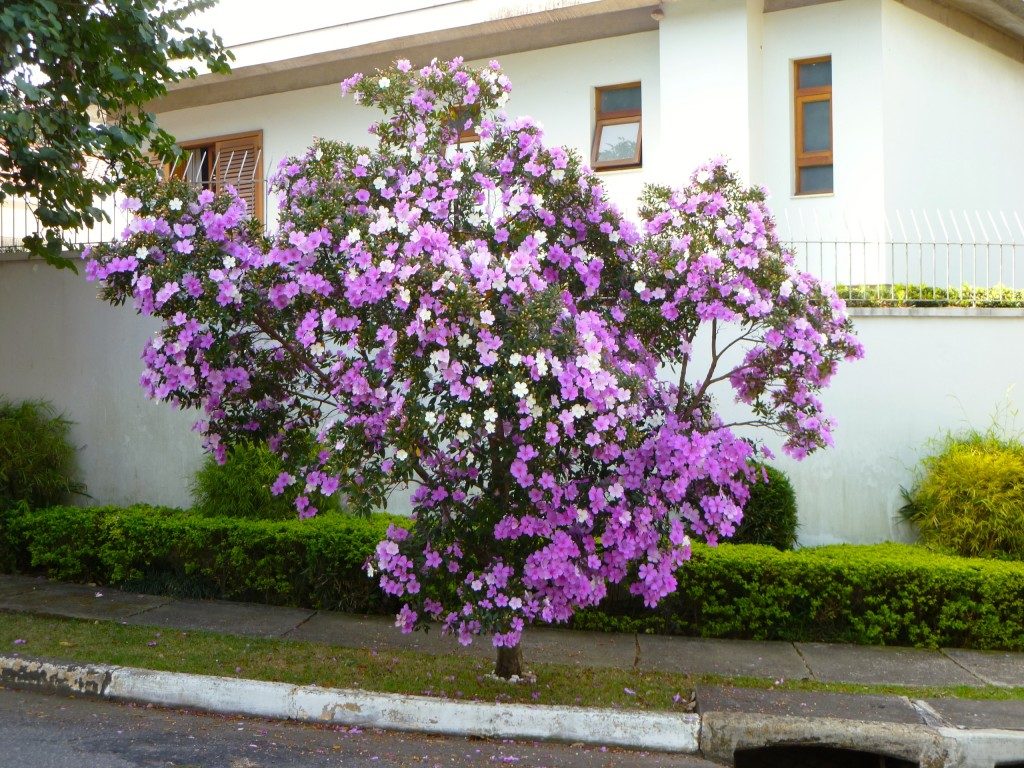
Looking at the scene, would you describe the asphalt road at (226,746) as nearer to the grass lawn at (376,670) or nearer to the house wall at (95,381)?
the grass lawn at (376,670)

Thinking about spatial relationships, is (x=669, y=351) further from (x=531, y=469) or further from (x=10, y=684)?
(x=10, y=684)

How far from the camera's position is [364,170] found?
5.63 meters

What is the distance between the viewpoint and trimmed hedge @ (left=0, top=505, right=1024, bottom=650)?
7203 millimetres

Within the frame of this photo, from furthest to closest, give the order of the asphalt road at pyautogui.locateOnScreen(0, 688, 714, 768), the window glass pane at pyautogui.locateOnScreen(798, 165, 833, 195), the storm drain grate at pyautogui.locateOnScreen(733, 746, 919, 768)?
the window glass pane at pyautogui.locateOnScreen(798, 165, 833, 195), the storm drain grate at pyautogui.locateOnScreen(733, 746, 919, 768), the asphalt road at pyautogui.locateOnScreen(0, 688, 714, 768)

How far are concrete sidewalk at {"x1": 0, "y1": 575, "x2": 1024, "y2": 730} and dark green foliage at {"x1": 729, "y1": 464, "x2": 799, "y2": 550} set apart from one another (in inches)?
41.4

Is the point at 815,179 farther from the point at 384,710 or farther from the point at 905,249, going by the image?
the point at 384,710

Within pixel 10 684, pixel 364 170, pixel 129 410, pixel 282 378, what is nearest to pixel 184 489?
pixel 129 410

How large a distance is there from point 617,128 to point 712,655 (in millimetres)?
6917

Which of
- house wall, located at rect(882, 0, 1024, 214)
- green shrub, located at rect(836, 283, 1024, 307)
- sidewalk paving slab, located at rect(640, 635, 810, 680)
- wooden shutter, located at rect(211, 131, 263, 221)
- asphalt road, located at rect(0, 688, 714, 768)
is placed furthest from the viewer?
wooden shutter, located at rect(211, 131, 263, 221)

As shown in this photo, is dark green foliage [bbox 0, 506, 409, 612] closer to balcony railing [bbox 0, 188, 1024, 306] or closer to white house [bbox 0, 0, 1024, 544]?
white house [bbox 0, 0, 1024, 544]

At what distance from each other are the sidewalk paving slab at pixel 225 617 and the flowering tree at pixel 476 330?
75.0 inches

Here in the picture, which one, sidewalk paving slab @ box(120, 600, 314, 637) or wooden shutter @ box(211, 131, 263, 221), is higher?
wooden shutter @ box(211, 131, 263, 221)

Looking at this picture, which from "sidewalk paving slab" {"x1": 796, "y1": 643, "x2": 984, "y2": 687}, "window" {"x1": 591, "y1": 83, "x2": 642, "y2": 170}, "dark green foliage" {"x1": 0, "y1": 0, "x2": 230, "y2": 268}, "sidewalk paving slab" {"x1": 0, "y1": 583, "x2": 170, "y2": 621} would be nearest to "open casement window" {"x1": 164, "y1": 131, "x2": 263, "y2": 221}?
"window" {"x1": 591, "y1": 83, "x2": 642, "y2": 170}

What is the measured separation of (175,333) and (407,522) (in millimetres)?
2667
